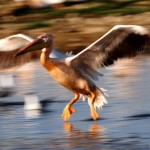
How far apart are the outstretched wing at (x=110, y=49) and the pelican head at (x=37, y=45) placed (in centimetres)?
35

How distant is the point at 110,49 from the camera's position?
11445 millimetres

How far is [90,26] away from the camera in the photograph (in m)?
18.3

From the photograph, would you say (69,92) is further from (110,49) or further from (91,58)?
(110,49)

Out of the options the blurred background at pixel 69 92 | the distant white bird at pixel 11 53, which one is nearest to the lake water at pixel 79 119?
the blurred background at pixel 69 92

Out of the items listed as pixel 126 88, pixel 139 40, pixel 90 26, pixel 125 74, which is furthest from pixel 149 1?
pixel 139 40

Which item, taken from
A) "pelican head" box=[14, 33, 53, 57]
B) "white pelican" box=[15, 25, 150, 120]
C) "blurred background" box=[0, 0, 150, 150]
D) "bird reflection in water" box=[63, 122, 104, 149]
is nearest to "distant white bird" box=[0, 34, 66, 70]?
"blurred background" box=[0, 0, 150, 150]

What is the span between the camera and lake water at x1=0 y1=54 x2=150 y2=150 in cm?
940

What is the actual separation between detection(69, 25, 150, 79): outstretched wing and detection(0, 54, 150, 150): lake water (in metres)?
0.50

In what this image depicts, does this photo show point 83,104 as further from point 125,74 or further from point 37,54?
point 125,74

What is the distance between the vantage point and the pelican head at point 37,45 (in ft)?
37.7

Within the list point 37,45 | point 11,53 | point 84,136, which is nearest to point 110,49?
point 37,45

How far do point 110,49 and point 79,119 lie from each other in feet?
3.16

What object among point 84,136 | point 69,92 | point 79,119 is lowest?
point 69,92

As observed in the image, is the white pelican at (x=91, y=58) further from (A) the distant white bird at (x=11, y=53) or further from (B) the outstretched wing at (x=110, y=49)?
(A) the distant white bird at (x=11, y=53)
